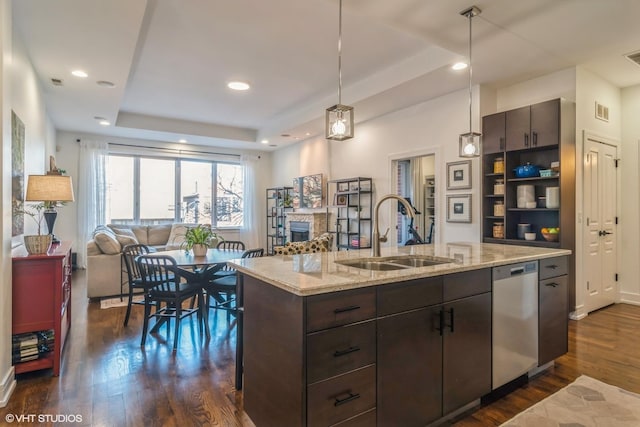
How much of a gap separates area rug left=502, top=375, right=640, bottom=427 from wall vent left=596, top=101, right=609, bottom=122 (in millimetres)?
3165

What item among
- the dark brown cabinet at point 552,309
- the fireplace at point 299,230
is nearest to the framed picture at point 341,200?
the fireplace at point 299,230

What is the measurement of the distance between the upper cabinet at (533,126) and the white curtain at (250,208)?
5.96 metres

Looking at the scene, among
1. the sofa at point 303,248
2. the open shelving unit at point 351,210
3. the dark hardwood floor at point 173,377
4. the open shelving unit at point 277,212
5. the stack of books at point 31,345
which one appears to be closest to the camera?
the dark hardwood floor at point 173,377

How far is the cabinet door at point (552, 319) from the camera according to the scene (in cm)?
253

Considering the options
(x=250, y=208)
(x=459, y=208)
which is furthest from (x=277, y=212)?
(x=459, y=208)

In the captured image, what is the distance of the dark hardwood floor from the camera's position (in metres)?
2.11

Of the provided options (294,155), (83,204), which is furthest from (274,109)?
(83,204)

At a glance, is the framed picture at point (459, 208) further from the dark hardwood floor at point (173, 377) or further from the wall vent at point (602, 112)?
the wall vent at point (602, 112)

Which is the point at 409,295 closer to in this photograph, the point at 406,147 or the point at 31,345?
the point at 31,345

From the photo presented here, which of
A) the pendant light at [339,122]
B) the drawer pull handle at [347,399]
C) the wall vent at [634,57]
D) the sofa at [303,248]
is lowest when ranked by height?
the drawer pull handle at [347,399]

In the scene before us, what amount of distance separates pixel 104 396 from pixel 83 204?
567 cm

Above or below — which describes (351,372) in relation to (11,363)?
above

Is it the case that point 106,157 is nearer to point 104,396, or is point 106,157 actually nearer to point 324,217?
point 324,217

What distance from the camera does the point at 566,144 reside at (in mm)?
3775
